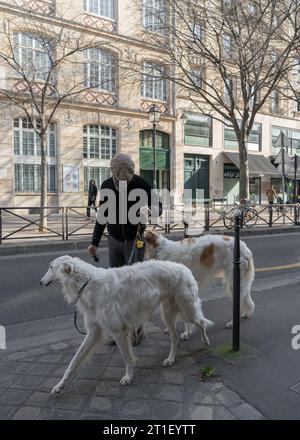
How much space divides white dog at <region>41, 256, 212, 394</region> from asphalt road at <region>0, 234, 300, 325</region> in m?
0.71

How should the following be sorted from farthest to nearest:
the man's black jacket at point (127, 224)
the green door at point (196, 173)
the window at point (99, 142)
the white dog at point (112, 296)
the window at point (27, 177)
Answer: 1. the green door at point (196, 173)
2. the window at point (99, 142)
3. the window at point (27, 177)
4. the man's black jacket at point (127, 224)
5. the white dog at point (112, 296)

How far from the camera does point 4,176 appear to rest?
66.1ft

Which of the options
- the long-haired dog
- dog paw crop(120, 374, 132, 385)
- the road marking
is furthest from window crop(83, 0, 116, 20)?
dog paw crop(120, 374, 132, 385)

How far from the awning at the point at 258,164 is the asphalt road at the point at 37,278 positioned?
1709cm

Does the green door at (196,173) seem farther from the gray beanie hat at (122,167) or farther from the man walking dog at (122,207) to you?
the gray beanie hat at (122,167)

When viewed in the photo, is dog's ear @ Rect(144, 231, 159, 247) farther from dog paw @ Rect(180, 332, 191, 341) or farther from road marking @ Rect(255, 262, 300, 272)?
road marking @ Rect(255, 262, 300, 272)

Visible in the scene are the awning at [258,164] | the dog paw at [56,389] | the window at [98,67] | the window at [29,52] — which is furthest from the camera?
the awning at [258,164]

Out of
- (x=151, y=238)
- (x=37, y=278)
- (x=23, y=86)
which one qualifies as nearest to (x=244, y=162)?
(x=37, y=278)

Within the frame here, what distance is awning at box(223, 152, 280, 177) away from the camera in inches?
1144

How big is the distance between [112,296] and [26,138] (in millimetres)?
19351

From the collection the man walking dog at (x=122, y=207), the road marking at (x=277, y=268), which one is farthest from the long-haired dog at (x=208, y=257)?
the road marking at (x=277, y=268)

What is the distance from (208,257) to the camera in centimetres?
518

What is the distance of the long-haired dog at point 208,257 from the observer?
4.90m
